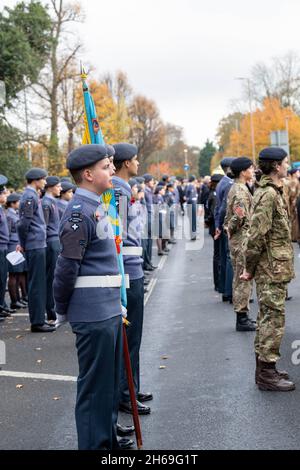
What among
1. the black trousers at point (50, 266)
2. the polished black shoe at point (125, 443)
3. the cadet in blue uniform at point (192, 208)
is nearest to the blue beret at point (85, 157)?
the polished black shoe at point (125, 443)

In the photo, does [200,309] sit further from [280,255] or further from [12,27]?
[12,27]

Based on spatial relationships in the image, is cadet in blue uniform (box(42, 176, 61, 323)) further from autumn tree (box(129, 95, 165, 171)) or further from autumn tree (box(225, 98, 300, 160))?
autumn tree (box(129, 95, 165, 171))

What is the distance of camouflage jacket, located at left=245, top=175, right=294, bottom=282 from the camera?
720 centimetres

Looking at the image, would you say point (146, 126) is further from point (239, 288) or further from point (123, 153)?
point (123, 153)

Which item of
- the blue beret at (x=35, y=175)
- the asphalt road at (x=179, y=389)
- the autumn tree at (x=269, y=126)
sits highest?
the autumn tree at (x=269, y=126)

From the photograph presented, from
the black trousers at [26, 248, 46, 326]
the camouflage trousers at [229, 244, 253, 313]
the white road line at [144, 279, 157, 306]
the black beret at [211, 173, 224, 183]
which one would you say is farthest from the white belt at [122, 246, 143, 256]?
the black beret at [211, 173, 224, 183]

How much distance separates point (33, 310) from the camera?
1112 cm

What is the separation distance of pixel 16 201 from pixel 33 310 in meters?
4.21

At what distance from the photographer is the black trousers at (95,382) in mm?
4949

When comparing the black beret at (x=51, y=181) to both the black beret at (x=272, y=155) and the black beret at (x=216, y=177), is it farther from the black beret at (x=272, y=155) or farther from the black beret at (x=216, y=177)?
the black beret at (x=272, y=155)

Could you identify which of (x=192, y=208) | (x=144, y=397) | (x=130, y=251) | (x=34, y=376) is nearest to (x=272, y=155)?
(x=130, y=251)

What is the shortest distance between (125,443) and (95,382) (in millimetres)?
931

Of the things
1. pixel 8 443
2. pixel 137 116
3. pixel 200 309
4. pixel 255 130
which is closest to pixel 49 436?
pixel 8 443

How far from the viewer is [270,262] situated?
→ 23.9ft
